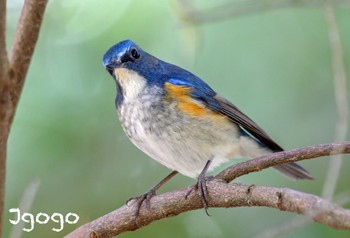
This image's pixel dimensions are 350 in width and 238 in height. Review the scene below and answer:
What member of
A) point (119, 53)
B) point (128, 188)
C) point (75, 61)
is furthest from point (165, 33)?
point (119, 53)

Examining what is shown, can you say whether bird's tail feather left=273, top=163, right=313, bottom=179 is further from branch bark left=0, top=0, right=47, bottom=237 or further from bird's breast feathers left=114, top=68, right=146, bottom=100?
branch bark left=0, top=0, right=47, bottom=237

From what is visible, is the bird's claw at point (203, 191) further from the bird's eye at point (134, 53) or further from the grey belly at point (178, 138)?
the bird's eye at point (134, 53)

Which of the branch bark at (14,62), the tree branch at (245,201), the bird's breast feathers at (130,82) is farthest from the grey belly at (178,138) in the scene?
the branch bark at (14,62)

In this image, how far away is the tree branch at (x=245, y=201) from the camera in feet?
7.79

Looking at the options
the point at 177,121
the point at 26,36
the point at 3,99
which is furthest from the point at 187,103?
the point at 3,99

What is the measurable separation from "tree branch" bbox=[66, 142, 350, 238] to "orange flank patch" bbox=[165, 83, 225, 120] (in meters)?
0.85

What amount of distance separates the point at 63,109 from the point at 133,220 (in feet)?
→ 7.69

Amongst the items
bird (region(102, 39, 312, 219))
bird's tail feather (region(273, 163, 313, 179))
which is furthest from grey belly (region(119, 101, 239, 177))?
bird's tail feather (region(273, 163, 313, 179))

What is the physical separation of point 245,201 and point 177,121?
50.4 inches

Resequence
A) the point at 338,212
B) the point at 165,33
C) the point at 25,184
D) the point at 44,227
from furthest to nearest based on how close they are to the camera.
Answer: the point at 165,33 → the point at 25,184 → the point at 44,227 → the point at 338,212

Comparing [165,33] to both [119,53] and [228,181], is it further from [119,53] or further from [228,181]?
[228,181]

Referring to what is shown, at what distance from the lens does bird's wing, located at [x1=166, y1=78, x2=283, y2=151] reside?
4.38 meters

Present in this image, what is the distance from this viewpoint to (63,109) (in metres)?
5.64

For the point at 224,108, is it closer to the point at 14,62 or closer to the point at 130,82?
the point at 130,82
